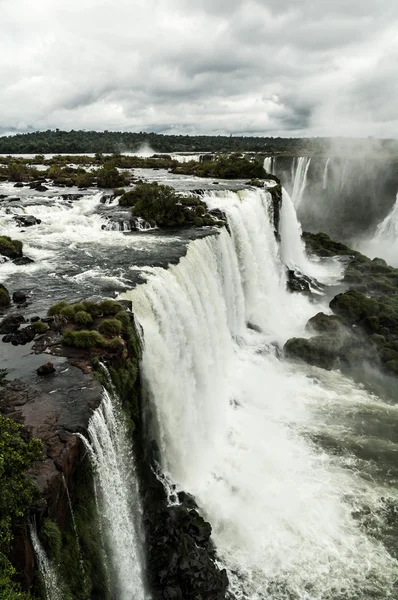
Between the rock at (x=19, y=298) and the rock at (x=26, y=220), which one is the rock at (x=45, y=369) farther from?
the rock at (x=26, y=220)

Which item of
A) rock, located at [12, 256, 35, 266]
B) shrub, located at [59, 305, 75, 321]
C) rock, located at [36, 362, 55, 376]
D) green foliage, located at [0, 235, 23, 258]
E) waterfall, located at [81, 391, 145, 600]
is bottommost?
waterfall, located at [81, 391, 145, 600]

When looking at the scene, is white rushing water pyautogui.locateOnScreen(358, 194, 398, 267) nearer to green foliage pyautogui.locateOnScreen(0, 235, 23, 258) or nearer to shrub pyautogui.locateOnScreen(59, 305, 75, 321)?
green foliage pyautogui.locateOnScreen(0, 235, 23, 258)

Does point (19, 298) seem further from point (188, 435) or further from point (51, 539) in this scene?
point (51, 539)

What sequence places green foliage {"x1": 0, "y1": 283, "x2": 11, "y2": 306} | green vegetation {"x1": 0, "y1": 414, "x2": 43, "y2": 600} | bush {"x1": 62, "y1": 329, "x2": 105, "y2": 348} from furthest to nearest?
green foliage {"x1": 0, "y1": 283, "x2": 11, "y2": 306}
bush {"x1": 62, "y1": 329, "x2": 105, "y2": 348}
green vegetation {"x1": 0, "y1": 414, "x2": 43, "y2": 600}

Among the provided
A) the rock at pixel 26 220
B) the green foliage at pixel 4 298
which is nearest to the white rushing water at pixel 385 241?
the rock at pixel 26 220

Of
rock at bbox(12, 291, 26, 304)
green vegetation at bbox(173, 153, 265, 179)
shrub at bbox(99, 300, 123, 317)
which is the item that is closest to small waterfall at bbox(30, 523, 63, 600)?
shrub at bbox(99, 300, 123, 317)

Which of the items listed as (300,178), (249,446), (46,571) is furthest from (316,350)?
(300,178)
